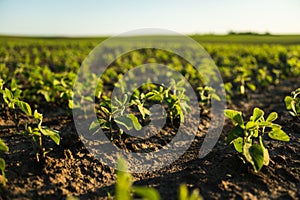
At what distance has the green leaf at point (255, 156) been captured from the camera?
259 cm

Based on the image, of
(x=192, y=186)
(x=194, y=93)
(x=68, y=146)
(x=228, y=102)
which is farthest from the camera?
(x=194, y=93)

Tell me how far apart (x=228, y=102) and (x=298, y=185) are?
3421mm

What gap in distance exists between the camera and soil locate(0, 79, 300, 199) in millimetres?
2607

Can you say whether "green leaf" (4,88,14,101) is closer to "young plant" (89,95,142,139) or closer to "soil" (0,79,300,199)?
"soil" (0,79,300,199)

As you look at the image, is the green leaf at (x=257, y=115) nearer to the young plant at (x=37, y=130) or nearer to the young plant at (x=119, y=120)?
the young plant at (x=119, y=120)

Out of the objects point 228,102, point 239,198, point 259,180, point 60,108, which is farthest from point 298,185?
point 60,108

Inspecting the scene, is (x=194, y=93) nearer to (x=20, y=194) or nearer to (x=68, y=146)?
(x=68, y=146)

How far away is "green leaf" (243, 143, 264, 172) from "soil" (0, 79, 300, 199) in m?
0.22

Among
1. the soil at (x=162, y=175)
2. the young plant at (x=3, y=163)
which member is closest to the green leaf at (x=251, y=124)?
the soil at (x=162, y=175)

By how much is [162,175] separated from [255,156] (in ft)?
3.10

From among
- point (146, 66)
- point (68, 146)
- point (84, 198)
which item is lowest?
point (84, 198)

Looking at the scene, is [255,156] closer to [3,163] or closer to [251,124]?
[251,124]

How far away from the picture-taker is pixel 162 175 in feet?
9.93

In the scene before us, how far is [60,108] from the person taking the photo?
16.9 ft
